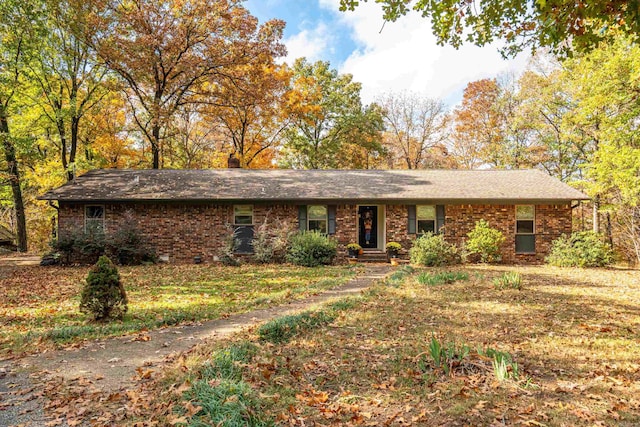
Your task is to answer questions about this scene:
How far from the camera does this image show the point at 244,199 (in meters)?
15.6

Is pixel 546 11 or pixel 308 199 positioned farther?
pixel 308 199

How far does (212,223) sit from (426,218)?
368 inches

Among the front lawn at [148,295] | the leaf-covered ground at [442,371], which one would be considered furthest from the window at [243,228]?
the leaf-covered ground at [442,371]

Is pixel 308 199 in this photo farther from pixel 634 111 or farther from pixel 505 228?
pixel 634 111

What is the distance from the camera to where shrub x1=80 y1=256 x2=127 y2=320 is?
6.72 metres

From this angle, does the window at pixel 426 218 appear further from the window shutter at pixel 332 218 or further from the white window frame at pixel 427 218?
the window shutter at pixel 332 218

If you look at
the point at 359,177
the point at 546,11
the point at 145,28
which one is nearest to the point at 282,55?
the point at 145,28

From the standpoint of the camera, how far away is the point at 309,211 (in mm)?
16500

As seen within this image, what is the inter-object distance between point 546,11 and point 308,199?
11.7 meters

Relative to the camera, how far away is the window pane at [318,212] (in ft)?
54.0

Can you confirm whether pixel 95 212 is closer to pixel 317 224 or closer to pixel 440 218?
pixel 317 224

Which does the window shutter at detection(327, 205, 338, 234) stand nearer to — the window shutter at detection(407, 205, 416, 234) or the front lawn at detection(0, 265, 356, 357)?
the front lawn at detection(0, 265, 356, 357)

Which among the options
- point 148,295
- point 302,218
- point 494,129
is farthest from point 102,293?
point 494,129

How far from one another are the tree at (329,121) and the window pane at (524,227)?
15018 mm
